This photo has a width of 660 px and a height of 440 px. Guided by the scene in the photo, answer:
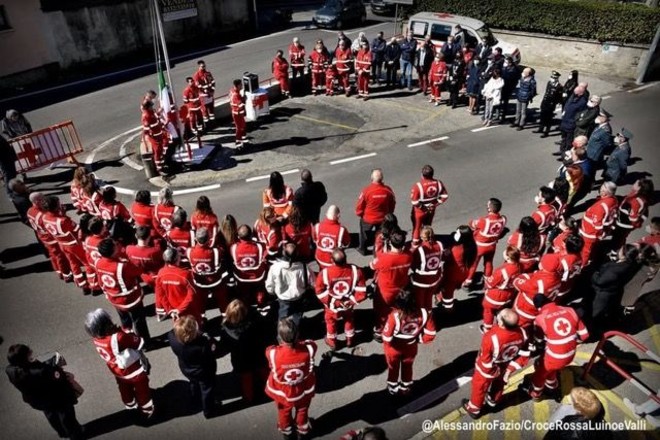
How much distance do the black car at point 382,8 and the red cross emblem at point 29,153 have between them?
2566cm

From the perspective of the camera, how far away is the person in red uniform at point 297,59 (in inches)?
711

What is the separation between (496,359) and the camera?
18.9ft

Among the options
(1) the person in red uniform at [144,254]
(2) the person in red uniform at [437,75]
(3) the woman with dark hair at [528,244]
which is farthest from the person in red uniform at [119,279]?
(2) the person in red uniform at [437,75]

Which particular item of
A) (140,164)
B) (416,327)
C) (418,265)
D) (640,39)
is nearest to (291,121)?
(140,164)

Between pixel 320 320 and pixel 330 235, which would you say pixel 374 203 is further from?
pixel 320 320

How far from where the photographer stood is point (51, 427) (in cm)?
661

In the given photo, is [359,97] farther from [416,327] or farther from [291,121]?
[416,327]

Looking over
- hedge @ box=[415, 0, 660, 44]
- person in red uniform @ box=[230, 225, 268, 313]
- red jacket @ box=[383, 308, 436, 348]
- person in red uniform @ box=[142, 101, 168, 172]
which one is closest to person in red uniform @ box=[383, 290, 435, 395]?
red jacket @ box=[383, 308, 436, 348]

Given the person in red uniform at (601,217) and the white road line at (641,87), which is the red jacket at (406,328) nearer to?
the person in red uniform at (601,217)

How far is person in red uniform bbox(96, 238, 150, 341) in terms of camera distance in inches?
265

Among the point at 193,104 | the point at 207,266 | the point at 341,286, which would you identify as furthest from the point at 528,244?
the point at 193,104

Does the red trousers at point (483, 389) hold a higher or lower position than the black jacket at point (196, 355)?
lower

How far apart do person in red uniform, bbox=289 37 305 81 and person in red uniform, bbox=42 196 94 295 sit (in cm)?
1187

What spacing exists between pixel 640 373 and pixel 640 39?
1710 centimetres
